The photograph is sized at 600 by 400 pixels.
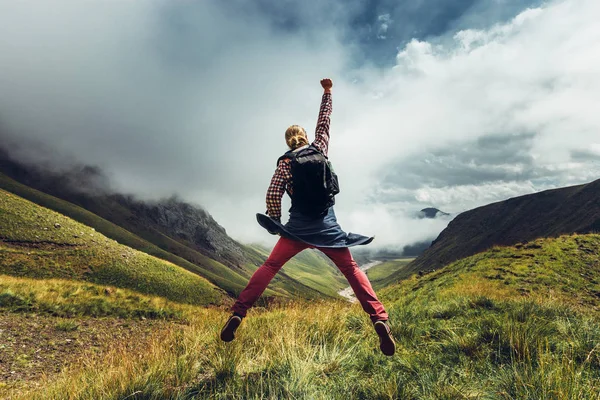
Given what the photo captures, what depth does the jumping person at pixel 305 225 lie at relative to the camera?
13.5ft

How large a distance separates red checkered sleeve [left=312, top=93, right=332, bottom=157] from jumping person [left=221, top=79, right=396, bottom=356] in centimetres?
20

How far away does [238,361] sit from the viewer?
3.99 m

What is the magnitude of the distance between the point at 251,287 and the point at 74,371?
3.10 m

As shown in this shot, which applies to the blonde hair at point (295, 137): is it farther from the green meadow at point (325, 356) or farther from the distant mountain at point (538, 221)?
the distant mountain at point (538, 221)

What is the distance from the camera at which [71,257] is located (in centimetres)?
4091

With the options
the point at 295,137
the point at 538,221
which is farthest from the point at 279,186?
the point at 538,221

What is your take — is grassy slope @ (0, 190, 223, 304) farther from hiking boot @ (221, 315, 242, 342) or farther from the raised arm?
the raised arm

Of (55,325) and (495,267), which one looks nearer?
(55,325)

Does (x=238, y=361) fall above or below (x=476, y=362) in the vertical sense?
below

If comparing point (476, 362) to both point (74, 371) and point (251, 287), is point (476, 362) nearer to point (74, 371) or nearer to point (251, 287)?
point (251, 287)

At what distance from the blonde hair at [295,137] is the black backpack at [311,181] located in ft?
0.93

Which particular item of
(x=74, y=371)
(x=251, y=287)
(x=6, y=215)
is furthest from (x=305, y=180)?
(x=6, y=215)

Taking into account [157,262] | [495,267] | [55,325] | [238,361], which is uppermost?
[495,267]

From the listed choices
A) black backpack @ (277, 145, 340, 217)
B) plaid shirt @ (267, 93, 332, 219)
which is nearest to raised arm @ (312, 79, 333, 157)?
plaid shirt @ (267, 93, 332, 219)
